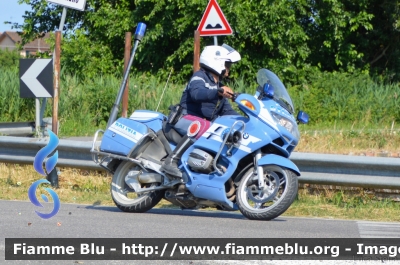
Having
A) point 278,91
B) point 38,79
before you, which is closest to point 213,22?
point 38,79

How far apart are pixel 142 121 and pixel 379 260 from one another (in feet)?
11.1

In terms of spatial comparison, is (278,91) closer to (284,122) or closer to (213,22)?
(284,122)

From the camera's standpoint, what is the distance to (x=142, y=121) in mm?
8375

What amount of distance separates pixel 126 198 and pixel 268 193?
1.62m

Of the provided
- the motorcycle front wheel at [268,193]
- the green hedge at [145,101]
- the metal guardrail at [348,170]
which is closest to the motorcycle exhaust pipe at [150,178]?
the motorcycle front wheel at [268,193]

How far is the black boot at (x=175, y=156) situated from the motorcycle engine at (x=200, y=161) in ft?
0.62

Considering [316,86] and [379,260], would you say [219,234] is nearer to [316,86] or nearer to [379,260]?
[379,260]

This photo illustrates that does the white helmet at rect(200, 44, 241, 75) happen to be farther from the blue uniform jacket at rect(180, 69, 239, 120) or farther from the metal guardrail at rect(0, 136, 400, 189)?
the metal guardrail at rect(0, 136, 400, 189)

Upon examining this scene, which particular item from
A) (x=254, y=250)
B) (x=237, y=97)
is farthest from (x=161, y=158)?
(x=254, y=250)

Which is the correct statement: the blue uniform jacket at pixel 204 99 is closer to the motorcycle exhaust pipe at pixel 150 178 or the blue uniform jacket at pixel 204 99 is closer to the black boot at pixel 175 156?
the black boot at pixel 175 156

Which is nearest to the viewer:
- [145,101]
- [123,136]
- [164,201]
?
[123,136]

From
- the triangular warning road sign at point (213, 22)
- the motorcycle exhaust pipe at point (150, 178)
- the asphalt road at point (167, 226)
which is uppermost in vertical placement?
the triangular warning road sign at point (213, 22)

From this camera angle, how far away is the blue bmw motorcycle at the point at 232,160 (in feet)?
24.3

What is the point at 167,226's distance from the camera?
7117 millimetres
